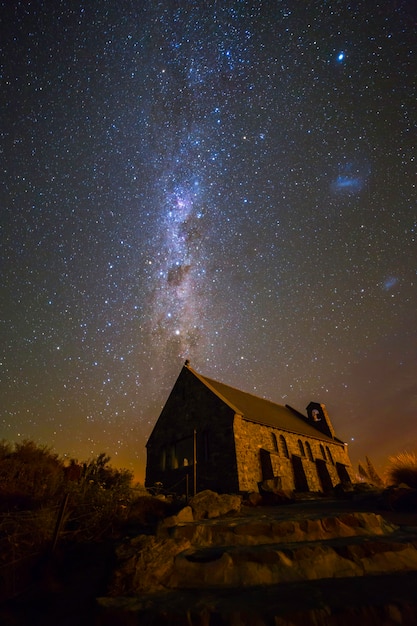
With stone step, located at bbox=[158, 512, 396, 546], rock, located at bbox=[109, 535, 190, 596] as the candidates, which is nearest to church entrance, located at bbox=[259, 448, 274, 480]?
stone step, located at bbox=[158, 512, 396, 546]

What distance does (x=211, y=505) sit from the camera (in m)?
10.8

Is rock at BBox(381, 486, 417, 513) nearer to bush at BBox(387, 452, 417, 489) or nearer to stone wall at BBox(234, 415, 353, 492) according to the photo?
bush at BBox(387, 452, 417, 489)

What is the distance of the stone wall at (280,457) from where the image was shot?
1805cm

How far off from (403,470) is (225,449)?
30.7 ft

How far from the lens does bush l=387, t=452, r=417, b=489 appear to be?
13.1 meters

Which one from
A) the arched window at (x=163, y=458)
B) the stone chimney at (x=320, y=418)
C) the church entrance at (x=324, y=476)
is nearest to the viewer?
the church entrance at (x=324, y=476)

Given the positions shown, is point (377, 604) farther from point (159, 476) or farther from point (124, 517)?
point (159, 476)

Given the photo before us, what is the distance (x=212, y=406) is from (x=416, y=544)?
51.1 ft

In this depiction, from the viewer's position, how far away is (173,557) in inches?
239

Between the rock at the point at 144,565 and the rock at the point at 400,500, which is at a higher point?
the rock at the point at 400,500

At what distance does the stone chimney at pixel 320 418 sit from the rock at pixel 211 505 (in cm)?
2285

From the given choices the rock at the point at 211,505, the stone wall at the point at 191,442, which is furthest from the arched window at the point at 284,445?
the rock at the point at 211,505

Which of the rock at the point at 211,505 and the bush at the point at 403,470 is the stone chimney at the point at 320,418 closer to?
the bush at the point at 403,470

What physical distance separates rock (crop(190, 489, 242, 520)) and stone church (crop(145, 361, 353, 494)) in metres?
4.09
